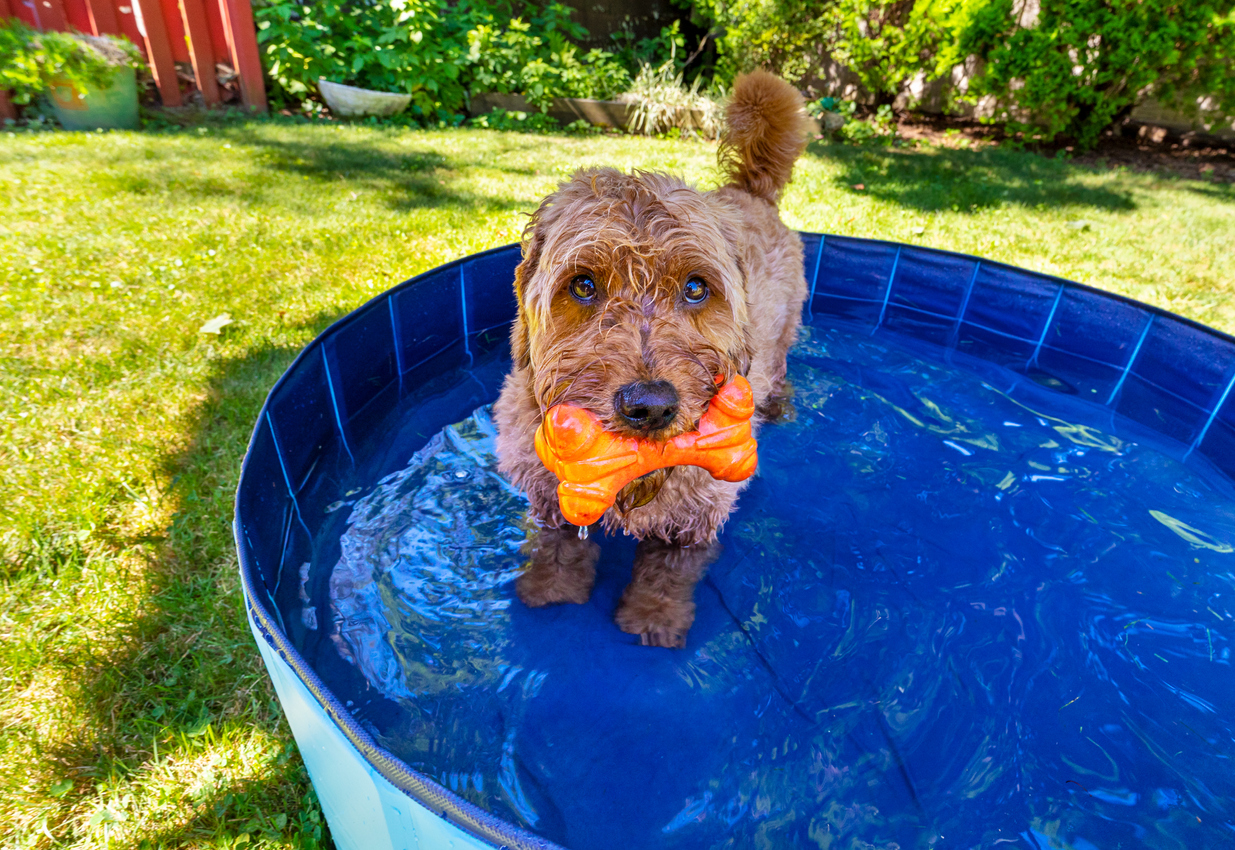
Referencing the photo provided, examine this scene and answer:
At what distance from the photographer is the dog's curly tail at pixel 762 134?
3.78 m

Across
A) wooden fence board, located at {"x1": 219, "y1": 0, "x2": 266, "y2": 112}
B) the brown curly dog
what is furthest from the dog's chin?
wooden fence board, located at {"x1": 219, "y1": 0, "x2": 266, "y2": 112}

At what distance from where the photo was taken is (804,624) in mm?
2814

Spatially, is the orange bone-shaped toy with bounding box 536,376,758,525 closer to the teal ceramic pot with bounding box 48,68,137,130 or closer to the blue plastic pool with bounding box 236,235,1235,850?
the blue plastic pool with bounding box 236,235,1235,850

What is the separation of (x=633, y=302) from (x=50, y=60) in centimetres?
898

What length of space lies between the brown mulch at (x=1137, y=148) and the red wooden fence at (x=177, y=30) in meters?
10.1

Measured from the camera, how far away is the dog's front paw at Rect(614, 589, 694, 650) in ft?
8.66

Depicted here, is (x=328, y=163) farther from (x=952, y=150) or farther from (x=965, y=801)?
(x=952, y=150)

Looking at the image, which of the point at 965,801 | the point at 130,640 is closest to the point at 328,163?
the point at 130,640

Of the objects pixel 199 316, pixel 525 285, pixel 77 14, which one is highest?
pixel 77 14

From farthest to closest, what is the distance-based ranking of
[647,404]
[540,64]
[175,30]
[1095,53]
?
1. [540,64]
2. [1095,53]
3. [175,30]
4. [647,404]

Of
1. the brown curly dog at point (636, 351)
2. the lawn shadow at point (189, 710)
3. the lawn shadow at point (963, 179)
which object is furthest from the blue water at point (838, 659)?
the lawn shadow at point (963, 179)

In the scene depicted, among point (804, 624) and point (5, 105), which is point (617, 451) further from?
point (5, 105)

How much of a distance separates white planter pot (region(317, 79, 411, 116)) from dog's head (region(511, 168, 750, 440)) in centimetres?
812

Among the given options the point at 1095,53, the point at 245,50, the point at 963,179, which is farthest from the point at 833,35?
the point at 245,50
